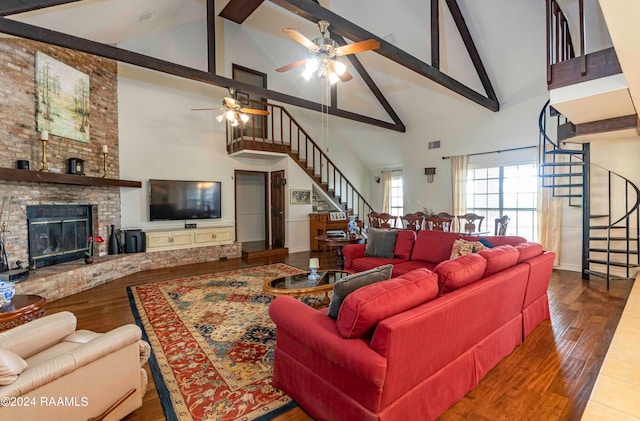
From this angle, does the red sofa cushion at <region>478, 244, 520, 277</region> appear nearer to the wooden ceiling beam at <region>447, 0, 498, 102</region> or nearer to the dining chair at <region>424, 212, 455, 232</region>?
the dining chair at <region>424, 212, 455, 232</region>

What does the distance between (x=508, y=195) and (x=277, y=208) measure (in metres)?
5.40

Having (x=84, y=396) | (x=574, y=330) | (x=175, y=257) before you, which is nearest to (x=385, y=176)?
(x=175, y=257)

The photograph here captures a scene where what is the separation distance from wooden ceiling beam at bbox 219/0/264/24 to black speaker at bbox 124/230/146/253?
5.40 metres

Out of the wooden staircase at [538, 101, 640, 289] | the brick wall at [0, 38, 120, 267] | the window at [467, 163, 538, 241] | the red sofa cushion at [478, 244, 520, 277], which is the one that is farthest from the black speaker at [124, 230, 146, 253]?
the wooden staircase at [538, 101, 640, 289]

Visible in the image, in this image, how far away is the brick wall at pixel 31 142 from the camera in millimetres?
4086

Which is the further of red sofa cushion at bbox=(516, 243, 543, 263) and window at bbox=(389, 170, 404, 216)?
window at bbox=(389, 170, 404, 216)

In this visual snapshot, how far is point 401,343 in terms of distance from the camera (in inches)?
61.5

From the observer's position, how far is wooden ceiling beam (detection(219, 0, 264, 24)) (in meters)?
6.90

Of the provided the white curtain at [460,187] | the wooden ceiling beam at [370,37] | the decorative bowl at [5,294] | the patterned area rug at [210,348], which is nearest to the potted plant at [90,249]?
the patterned area rug at [210,348]

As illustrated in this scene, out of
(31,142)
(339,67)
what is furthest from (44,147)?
(339,67)

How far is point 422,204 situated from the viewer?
26.9 ft

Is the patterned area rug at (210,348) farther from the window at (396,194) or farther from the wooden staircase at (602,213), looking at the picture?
the window at (396,194)

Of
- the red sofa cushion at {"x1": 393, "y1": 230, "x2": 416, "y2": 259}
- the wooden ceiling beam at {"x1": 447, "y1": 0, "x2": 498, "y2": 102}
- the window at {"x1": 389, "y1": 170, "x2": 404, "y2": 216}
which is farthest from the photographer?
the window at {"x1": 389, "y1": 170, "x2": 404, "y2": 216}

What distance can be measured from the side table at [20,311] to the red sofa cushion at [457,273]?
3.60 metres
